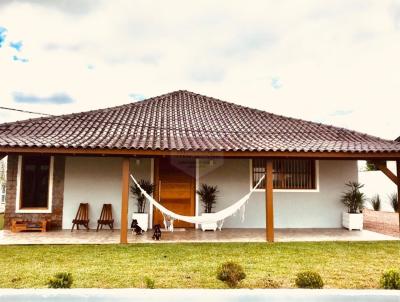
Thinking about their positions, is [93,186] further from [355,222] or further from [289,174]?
[355,222]

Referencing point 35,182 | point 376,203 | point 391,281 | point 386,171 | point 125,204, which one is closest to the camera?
point 391,281

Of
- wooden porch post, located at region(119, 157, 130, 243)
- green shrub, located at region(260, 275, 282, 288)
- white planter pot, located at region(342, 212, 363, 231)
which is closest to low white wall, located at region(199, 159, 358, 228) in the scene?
white planter pot, located at region(342, 212, 363, 231)

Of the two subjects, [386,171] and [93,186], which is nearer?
[386,171]

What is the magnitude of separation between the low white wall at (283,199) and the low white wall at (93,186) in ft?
8.30

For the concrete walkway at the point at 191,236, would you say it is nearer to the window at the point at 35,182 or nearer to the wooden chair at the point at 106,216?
the wooden chair at the point at 106,216

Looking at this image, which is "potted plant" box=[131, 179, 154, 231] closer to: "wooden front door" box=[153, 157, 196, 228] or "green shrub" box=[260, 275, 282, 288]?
"wooden front door" box=[153, 157, 196, 228]

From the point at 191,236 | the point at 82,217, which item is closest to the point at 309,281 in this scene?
the point at 191,236

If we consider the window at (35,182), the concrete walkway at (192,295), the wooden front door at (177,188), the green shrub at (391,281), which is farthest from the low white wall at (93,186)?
the green shrub at (391,281)

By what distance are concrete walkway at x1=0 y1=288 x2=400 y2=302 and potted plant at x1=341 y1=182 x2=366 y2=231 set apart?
23.0 feet

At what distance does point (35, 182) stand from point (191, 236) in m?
4.89

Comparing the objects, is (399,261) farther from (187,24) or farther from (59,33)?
(59,33)

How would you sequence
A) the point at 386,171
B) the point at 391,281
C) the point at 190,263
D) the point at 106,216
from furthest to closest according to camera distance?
the point at 106,216 < the point at 386,171 < the point at 190,263 < the point at 391,281

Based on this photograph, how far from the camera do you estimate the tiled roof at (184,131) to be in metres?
8.20

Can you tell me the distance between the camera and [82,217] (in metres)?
9.84
